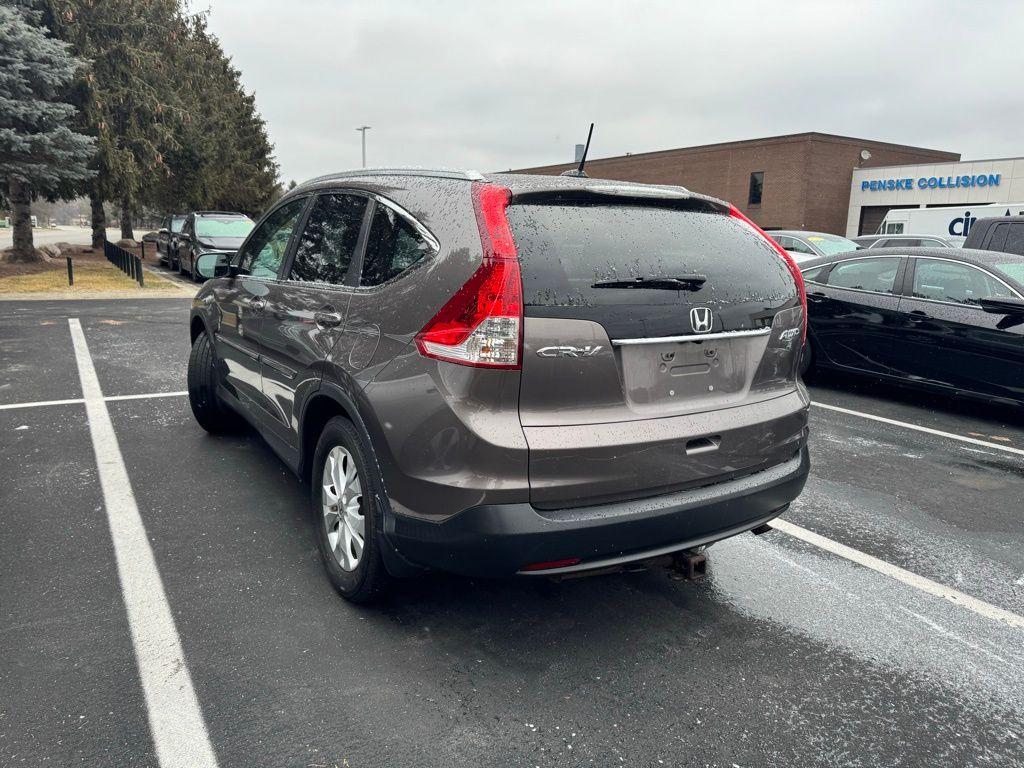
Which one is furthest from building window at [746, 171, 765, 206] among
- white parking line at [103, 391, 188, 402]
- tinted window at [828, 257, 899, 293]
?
white parking line at [103, 391, 188, 402]

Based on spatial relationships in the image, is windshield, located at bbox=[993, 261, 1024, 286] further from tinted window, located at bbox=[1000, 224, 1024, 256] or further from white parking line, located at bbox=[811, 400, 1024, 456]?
tinted window, located at bbox=[1000, 224, 1024, 256]

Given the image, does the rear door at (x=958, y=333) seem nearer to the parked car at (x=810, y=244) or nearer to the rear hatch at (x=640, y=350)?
the rear hatch at (x=640, y=350)

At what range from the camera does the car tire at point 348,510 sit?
2.77 m

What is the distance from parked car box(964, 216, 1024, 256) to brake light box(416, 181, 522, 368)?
9.64 meters

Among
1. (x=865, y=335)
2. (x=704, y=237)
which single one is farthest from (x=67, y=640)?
(x=865, y=335)

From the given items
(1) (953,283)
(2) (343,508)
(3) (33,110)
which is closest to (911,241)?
(1) (953,283)

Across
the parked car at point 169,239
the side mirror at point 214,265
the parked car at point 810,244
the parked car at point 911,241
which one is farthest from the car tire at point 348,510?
the parked car at point 169,239

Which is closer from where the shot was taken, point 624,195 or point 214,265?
point 624,195

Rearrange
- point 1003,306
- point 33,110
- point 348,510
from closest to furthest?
point 348,510
point 1003,306
point 33,110

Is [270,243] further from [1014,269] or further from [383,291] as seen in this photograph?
[1014,269]

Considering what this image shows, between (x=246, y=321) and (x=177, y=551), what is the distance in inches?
52.3

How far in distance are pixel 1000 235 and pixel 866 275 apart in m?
3.91

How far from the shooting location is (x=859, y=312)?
24.5 ft

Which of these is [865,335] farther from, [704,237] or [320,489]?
[320,489]
